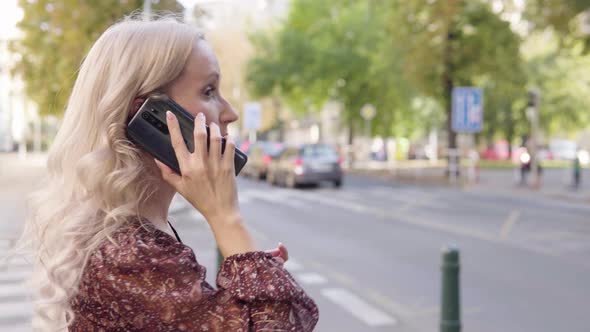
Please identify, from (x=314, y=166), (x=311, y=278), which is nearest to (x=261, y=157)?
(x=314, y=166)

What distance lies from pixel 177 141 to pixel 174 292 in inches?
10.6

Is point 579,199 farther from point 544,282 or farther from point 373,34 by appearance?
point 373,34

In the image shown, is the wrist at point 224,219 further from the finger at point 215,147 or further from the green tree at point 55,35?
the green tree at point 55,35

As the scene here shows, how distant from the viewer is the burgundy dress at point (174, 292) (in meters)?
1.25

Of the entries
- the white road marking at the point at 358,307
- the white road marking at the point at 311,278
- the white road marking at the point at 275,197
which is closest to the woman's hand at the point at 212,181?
the white road marking at the point at 358,307

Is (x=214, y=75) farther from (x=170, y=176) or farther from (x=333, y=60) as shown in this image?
(x=333, y=60)

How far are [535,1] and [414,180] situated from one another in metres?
12.4

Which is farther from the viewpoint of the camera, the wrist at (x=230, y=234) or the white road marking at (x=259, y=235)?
the white road marking at (x=259, y=235)

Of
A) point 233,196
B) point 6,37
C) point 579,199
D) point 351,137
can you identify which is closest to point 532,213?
point 579,199

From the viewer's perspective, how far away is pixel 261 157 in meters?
31.4

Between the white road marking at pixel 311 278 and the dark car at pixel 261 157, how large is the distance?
20.5 metres

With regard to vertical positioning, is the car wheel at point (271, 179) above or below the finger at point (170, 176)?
below

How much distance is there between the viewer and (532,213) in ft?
54.4

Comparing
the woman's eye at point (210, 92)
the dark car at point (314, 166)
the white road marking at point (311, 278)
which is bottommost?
the white road marking at point (311, 278)
